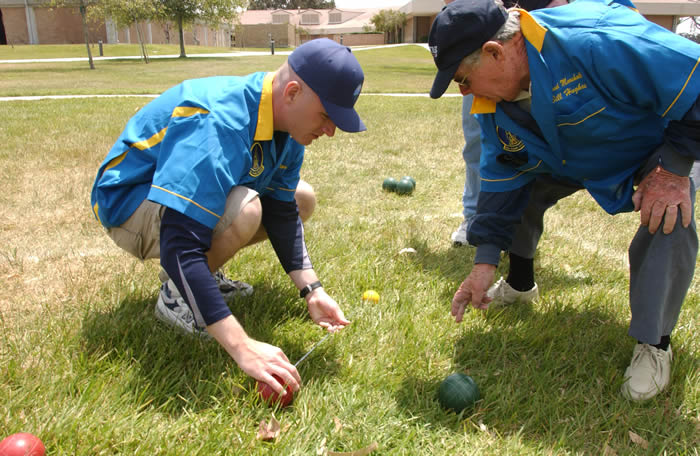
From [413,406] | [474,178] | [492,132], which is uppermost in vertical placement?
[492,132]

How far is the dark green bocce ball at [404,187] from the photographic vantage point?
5.82 meters

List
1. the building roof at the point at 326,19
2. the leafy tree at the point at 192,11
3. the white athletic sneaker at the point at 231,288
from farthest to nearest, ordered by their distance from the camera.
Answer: the building roof at the point at 326,19 < the leafy tree at the point at 192,11 < the white athletic sneaker at the point at 231,288

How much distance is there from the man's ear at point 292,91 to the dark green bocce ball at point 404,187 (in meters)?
3.47

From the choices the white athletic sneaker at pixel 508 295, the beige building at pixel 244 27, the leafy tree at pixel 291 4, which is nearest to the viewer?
the white athletic sneaker at pixel 508 295

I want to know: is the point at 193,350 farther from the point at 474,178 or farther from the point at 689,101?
the point at 474,178

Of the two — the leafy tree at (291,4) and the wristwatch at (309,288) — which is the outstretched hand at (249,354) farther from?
the leafy tree at (291,4)

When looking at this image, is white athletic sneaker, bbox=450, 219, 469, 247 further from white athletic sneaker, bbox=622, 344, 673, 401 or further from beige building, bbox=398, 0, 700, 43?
beige building, bbox=398, 0, 700, 43

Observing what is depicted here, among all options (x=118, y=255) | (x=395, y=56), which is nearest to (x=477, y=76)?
(x=118, y=255)

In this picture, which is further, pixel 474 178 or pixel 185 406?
pixel 474 178

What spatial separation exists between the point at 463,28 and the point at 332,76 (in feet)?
1.95

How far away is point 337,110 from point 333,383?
4.09 feet

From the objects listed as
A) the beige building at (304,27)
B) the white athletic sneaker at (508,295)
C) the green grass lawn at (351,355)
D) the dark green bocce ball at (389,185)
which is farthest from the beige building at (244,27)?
the white athletic sneaker at (508,295)

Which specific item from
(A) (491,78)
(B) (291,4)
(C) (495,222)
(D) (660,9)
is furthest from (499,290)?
(B) (291,4)

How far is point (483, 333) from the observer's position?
2967 millimetres
